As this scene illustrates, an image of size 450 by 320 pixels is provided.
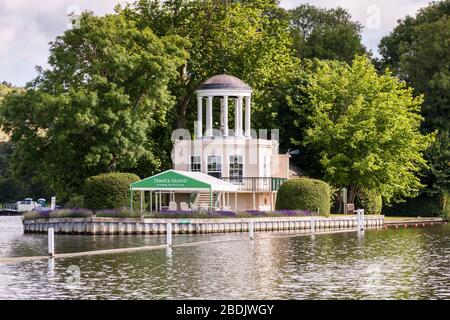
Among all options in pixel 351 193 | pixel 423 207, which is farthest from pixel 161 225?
pixel 423 207

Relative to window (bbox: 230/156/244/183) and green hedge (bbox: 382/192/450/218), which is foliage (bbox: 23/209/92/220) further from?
green hedge (bbox: 382/192/450/218)

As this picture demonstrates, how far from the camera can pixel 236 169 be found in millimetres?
77688

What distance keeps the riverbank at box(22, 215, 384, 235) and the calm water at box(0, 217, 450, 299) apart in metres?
5.84

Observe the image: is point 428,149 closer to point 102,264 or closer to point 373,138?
point 373,138

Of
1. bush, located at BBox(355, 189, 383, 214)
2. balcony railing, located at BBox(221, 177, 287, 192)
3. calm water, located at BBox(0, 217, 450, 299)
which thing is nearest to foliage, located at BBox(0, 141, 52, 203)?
bush, located at BBox(355, 189, 383, 214)

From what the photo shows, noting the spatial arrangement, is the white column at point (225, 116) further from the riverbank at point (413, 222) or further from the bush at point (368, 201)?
the riverbank at point (413, 222)

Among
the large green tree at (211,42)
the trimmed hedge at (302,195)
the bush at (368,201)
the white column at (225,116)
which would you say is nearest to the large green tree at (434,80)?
the bush at (368,201)

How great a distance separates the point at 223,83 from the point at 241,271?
3914cm

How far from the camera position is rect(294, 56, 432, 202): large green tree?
80.2 meters

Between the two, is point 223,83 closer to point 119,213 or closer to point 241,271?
point 119,213

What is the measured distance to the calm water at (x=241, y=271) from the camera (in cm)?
3306

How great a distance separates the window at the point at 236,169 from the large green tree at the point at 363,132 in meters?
6.41

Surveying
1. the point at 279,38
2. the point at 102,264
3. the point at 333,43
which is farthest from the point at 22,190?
the point at 102,264
